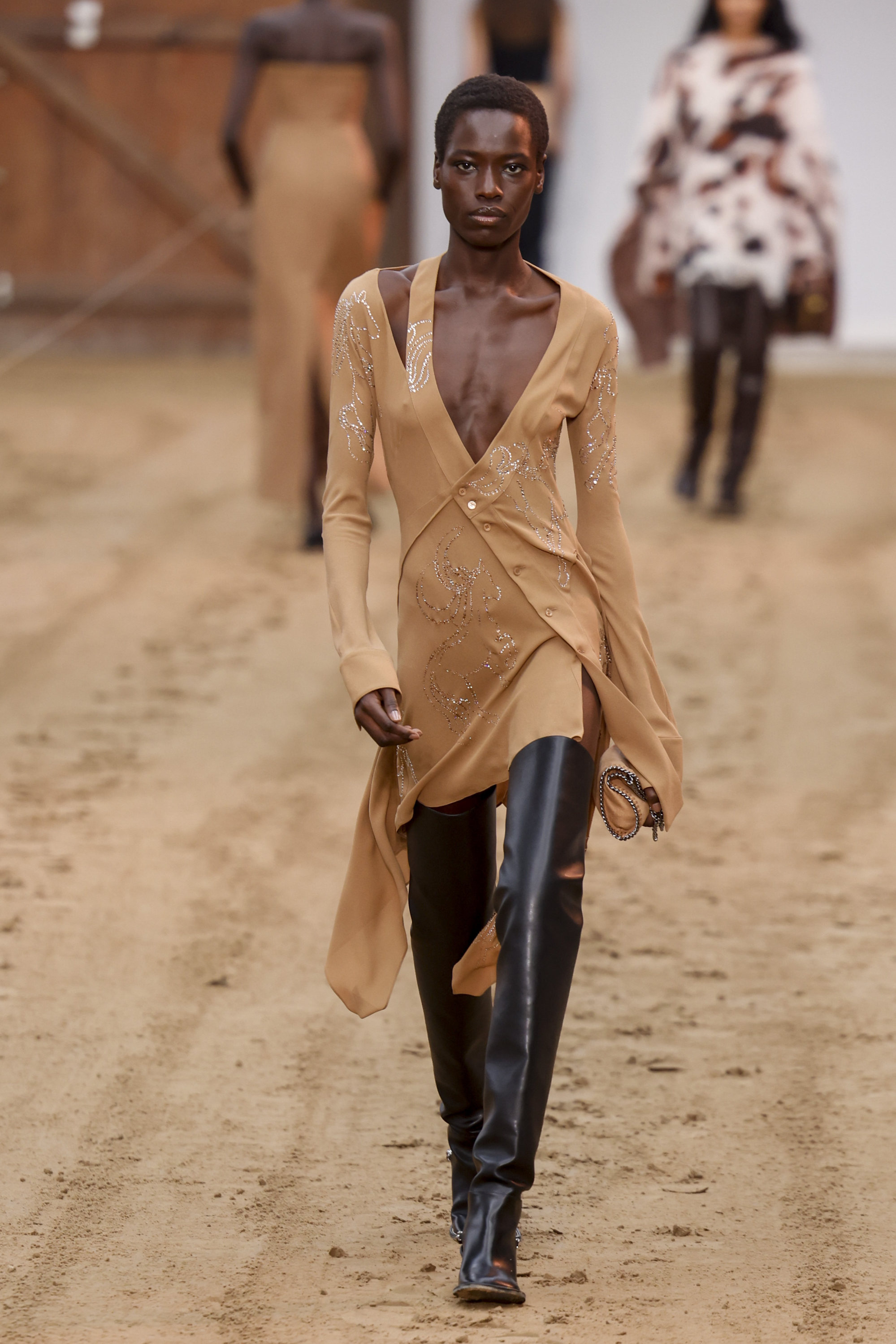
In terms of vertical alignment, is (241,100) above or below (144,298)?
above

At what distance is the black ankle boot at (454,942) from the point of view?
109 inches

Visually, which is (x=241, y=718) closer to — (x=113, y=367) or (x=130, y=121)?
(x=113, y=367)

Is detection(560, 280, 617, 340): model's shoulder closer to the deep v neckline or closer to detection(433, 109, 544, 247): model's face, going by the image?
the deep v neckline

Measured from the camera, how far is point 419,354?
2.69 meters

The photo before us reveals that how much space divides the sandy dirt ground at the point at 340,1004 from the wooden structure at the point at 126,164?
4.81m

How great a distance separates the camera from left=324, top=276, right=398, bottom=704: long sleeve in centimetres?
272

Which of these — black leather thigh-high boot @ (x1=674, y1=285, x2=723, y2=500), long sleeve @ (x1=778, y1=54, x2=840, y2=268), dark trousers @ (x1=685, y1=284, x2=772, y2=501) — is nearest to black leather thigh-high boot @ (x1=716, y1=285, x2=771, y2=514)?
dark trousers @ (x1=685, y1=284, x2=772, y2=501)

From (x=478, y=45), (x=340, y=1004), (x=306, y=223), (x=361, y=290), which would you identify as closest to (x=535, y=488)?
(x=361, y=290)

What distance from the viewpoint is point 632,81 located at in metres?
11.5

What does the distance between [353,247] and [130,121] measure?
211 inches

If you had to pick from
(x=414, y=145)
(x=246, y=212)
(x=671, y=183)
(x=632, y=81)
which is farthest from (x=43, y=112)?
(x=671, y=183)

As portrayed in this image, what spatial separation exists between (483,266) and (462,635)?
1.64ft

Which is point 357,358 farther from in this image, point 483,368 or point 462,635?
point 462,635

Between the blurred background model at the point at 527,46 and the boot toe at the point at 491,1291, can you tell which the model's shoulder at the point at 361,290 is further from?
the blurred background model at the point at 527,46
